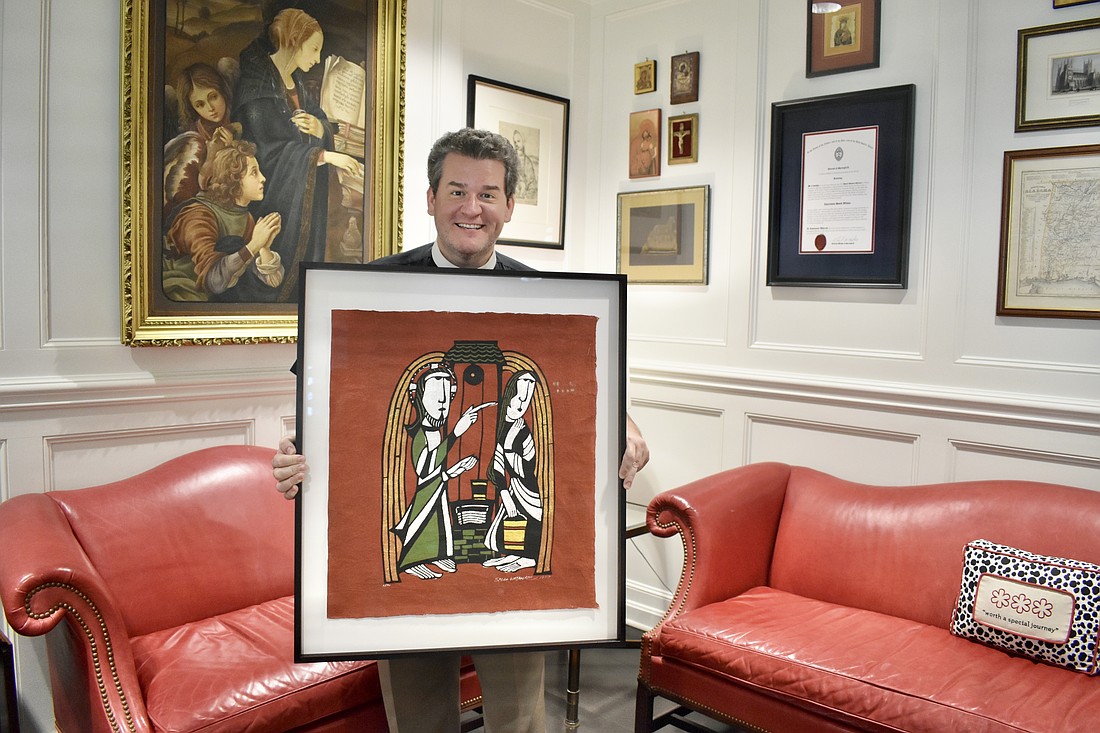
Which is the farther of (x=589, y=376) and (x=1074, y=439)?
(x=1074, y=439)

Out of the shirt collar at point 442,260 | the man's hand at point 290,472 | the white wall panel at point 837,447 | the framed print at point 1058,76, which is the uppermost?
the framed print at point 1058,76

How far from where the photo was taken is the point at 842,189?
10.2 ft

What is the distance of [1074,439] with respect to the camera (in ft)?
8.49

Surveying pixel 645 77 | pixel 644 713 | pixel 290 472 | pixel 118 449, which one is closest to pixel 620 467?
pixel 290 472

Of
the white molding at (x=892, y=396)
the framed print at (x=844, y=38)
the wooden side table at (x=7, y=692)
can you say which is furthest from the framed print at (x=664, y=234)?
the wooden side table at (x=7, y=692)

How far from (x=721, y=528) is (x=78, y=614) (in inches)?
75.1

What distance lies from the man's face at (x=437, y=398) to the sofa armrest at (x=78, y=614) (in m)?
1.00

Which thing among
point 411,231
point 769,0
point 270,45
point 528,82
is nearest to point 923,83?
point 769,0

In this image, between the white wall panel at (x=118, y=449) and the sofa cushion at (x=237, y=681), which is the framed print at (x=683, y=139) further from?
the sofa cushion at (x=237, y=681)

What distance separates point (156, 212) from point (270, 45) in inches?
28.0

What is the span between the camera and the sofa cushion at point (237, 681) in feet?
6.34

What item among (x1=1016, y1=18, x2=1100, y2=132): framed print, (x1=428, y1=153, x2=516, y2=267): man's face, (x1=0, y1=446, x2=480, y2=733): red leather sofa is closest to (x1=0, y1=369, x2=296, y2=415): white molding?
(x1=0, y1=446, x2=480, y2=733): red leather sofa

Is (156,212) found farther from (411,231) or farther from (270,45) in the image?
(411,231)

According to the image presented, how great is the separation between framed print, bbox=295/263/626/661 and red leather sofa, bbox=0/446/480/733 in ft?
2.35
